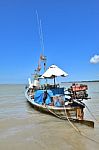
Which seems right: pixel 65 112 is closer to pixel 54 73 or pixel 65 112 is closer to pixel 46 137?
pixel 46 137

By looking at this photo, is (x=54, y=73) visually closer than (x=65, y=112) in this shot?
No

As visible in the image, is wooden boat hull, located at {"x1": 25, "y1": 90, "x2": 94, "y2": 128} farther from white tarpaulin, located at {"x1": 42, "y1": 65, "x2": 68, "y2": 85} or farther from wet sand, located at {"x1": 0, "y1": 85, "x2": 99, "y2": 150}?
→ white tarpaulin, located at {"x1": 42, "y1": 65, "x2": 68, "y2": 85}

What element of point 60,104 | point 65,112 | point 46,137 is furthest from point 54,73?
point 46,137

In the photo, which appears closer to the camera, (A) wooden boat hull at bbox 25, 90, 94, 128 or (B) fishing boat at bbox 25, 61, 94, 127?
(A) wooden boat hull at bbox 25, 90, 94, 128

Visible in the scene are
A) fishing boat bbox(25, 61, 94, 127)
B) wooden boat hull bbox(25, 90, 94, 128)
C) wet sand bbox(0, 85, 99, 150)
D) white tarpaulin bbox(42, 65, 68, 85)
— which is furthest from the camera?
white tarpaulin bbox(42, 65, 68, 85)

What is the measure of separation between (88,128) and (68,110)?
1.81 meters

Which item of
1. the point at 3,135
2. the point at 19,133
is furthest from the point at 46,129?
the point at 3,135

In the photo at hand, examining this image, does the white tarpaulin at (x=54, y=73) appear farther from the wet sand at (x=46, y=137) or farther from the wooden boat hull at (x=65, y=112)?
the wet sand at (x=46, y=137)

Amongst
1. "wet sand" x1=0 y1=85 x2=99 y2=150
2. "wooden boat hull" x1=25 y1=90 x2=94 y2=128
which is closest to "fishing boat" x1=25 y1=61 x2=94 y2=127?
"wooden boat hull" x1=25 y1=90 x2=94 y2=128

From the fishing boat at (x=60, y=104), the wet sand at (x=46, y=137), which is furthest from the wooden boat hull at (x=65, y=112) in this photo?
the wet sand at (x=46, y=137)

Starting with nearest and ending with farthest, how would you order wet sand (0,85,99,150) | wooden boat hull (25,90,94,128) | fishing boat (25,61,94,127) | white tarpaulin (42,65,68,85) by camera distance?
wet sand (0,85,99,150) < wooden boat hull (25,90,94,128) < fishing boat (25,61,94,127) < white tarpaulin (42,65,68,85)

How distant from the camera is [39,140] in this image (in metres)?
8.23

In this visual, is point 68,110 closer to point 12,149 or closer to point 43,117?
point 43,117

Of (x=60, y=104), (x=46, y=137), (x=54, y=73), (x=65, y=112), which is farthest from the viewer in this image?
(x=54, y=73)
